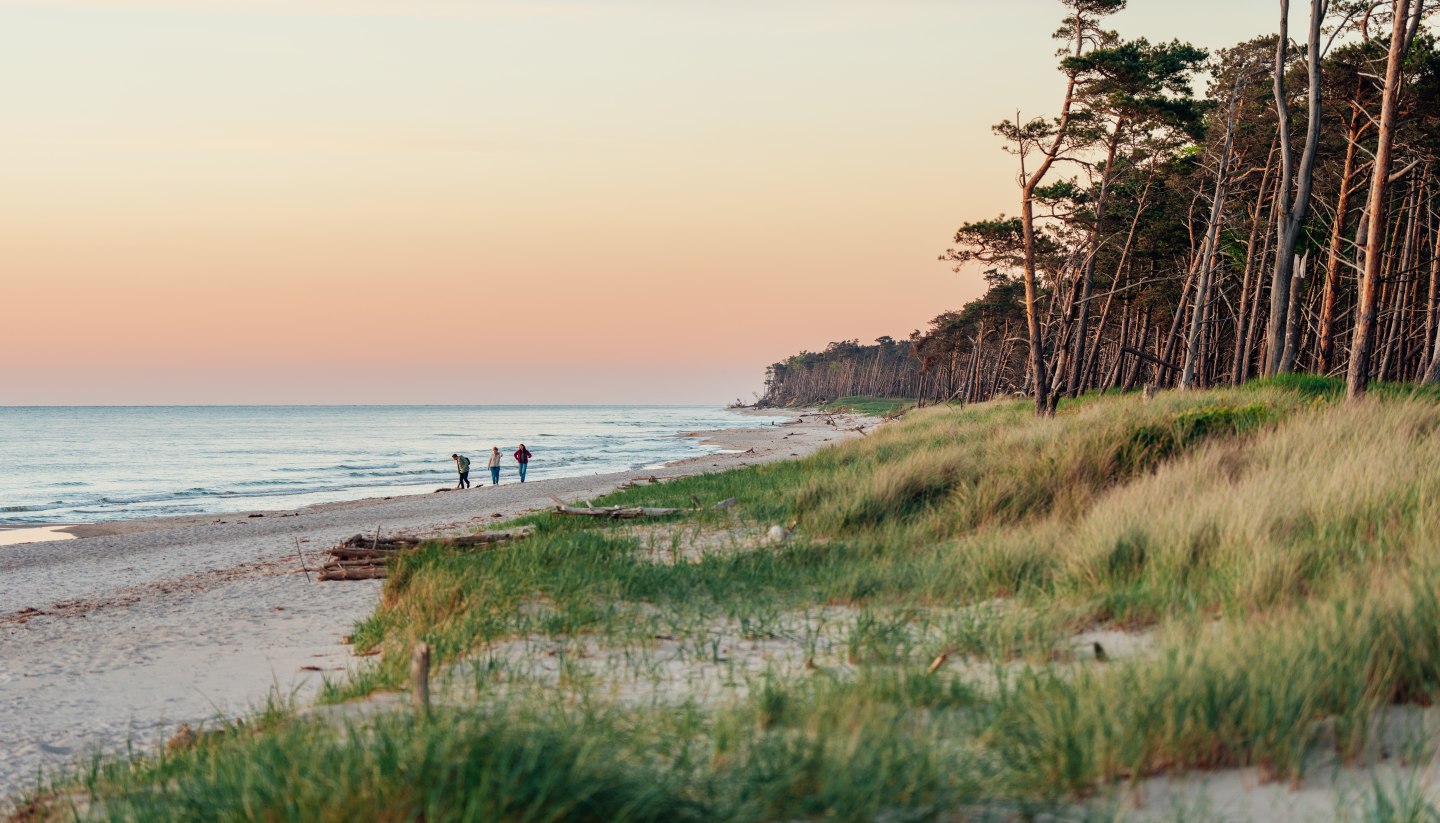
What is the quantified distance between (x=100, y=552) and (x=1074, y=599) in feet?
67.3

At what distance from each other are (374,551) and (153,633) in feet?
9.86

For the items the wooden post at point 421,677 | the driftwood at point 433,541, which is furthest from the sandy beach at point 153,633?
the wooden post at point 421,677

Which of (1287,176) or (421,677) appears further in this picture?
(1287,176)

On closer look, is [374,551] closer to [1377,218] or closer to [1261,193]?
[1377,218]

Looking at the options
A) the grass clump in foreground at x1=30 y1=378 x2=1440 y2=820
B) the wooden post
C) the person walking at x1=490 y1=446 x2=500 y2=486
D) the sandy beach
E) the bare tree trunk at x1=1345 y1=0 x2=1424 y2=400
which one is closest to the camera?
the grass clump in foreground at x1=30 y1=378 x2=1440 y2=820

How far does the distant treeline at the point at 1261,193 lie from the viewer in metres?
19.0

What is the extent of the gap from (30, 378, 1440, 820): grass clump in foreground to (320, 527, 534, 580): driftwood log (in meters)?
1.34

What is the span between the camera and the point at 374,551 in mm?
12766

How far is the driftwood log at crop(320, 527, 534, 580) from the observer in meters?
12.2

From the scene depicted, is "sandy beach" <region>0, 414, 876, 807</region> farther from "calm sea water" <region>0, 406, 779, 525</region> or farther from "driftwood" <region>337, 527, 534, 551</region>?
"calm sea water" <region>0, 406, 779, 525</region>

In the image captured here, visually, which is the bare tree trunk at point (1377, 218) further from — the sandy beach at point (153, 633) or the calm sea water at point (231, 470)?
the calm sea water at point (231, 470)

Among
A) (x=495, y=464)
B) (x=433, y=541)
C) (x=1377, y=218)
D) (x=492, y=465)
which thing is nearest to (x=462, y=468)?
(x=492, y=465)

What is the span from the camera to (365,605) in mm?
10570

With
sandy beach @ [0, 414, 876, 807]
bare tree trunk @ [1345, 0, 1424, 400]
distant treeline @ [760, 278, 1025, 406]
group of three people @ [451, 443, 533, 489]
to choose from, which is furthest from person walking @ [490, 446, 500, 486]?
bare tree trunk @ [1345, 0, 1424, 400]
